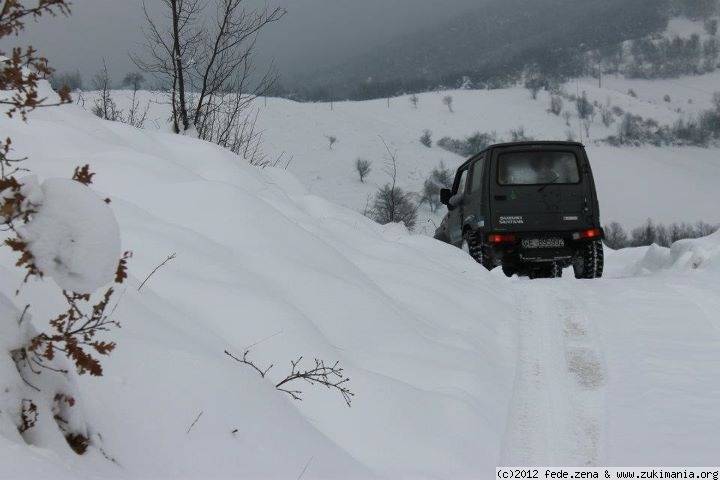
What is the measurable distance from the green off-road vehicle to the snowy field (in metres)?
1.10

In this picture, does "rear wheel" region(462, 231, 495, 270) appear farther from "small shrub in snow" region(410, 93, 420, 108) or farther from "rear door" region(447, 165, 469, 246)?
"small shrub in snow" region(410, 93, 420, 108)

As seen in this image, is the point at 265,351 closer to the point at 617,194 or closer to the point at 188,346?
the point at 188,346

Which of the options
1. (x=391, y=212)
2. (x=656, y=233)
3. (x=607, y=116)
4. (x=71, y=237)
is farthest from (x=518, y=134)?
(x=71, y=237)

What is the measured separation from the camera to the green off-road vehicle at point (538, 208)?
8.99 metres

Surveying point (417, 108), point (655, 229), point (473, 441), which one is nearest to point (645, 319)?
point (473, 441)

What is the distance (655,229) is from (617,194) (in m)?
17.7

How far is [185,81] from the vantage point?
1259cm

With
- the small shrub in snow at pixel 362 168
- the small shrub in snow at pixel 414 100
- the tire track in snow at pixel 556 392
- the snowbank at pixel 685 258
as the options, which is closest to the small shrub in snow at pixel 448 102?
the small shrub in snow at pixel 414 100

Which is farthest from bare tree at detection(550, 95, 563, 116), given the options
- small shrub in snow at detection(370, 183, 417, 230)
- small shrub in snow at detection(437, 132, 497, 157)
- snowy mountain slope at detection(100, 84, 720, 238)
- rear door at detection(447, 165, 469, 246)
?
rear door at detection(447, 165, 469, 246)

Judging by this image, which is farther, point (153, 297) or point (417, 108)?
point (417, 108)

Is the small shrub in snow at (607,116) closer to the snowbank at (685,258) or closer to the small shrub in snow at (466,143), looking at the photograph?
the small shrub in snow at (466,143)

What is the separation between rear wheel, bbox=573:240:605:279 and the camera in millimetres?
9117

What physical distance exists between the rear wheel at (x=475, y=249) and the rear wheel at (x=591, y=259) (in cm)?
124

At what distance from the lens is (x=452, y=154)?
112875 millimetres
